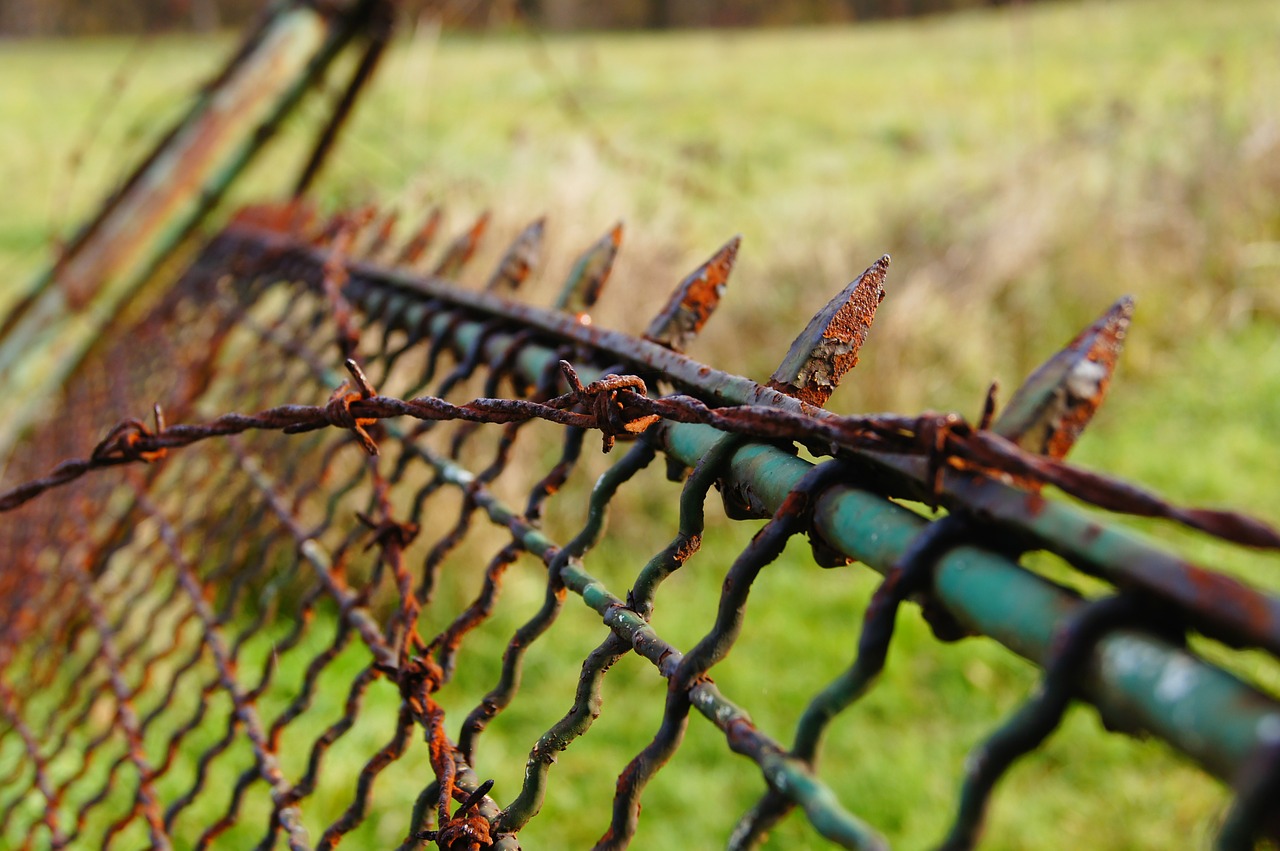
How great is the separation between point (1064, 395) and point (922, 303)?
5338 mm

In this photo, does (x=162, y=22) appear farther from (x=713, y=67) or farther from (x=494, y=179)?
(x=713, y=67)

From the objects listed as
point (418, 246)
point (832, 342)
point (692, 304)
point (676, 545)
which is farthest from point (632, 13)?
point (676, 545)

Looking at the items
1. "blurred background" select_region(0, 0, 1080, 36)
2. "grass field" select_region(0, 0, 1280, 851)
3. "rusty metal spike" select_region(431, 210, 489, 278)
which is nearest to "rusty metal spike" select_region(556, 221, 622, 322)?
"rusty metal spike" select_region(431, 210, 489, 278)

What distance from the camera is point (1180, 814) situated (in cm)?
288

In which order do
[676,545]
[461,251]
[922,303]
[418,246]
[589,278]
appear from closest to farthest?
1. [676,545]
2. [589,278]
3. [461,251]
4. [418,246]
5. [922,303]

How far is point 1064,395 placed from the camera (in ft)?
2.24

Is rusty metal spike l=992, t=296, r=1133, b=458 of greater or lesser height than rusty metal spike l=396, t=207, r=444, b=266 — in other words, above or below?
below

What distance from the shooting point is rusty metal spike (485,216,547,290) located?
1.62 m

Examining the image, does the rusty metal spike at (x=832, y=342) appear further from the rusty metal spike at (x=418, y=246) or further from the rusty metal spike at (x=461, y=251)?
the rusty metal spike at (x=418, y=246)

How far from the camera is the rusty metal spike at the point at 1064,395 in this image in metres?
0.68

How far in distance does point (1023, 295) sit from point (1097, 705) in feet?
20.7

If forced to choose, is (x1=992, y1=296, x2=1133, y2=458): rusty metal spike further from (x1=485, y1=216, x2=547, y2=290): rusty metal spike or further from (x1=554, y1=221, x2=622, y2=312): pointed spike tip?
(x1=485, y1=216, x2=547, y2=290): rusty metal spike

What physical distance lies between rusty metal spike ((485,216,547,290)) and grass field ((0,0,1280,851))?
124 centimetres

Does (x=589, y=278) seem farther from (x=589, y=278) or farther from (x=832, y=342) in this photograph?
(x=832, y=342)
